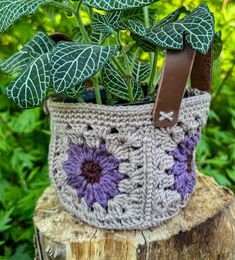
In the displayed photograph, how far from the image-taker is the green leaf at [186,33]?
750mm

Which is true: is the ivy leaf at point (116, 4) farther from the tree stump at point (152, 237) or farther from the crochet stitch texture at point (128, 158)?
the tree stump at point (152, 237)

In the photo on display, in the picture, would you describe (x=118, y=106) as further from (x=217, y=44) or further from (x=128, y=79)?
(x=217, y=44)

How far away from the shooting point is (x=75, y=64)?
29.4 inches

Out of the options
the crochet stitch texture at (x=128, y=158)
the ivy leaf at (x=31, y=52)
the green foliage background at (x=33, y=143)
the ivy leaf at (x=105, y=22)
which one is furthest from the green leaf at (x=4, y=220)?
the ivy leaf at (x=105, y=22)

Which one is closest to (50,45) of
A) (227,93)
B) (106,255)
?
(106,255)

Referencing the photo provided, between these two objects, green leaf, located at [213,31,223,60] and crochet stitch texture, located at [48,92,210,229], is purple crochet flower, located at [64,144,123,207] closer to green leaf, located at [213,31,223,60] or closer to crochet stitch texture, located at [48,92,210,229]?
crochet stitch texture, located at [48,92,210,229]

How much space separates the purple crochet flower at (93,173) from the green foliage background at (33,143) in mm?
409

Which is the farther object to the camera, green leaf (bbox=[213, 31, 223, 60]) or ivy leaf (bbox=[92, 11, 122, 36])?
green leaf (bbox=[213, 31, 223, 60])

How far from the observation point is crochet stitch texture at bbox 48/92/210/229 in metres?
0.83

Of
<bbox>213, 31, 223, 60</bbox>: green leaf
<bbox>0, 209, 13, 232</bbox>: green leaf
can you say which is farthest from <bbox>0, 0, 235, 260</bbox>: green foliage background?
<bbox>213, 31, 223, 60</bbox>: green leaf

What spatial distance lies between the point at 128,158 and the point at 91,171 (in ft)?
0.26

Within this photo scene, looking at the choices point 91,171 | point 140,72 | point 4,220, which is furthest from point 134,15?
point 4,220

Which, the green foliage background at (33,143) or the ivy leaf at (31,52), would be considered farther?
the green foliage background at (33,143)

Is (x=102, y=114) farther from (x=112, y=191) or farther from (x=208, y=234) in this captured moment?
(x=208, y=234)
